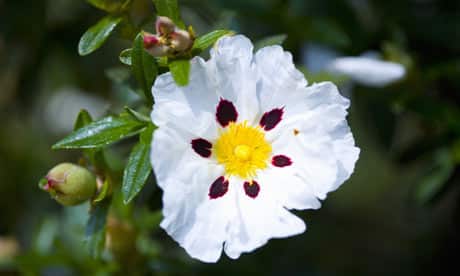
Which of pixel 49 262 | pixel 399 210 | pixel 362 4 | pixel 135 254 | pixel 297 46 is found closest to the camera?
pixel 135 254

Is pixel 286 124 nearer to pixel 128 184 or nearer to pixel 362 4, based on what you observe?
pixel 128 184

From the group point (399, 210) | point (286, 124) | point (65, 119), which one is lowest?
point (65, 119)

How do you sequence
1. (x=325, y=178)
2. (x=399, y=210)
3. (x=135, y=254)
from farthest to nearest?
(x=399, y=210), (x=135, y=254), (x=325, y=178)

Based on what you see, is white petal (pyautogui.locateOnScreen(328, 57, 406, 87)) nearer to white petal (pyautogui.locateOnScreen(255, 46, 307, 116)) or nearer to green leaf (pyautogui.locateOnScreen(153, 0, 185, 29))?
white petal (pyautogui.locateOnScreen(255, 46, 307, 116))

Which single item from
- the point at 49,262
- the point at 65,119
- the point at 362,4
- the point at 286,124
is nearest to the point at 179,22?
the point at 286,124

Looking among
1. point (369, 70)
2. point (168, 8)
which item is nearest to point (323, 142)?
point (168, 8)

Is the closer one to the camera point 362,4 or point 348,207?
point 362,4

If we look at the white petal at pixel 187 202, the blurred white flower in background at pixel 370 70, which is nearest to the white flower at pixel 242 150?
the white petal at pixel 187 202

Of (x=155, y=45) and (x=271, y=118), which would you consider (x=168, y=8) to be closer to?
(x=155, y=45)
